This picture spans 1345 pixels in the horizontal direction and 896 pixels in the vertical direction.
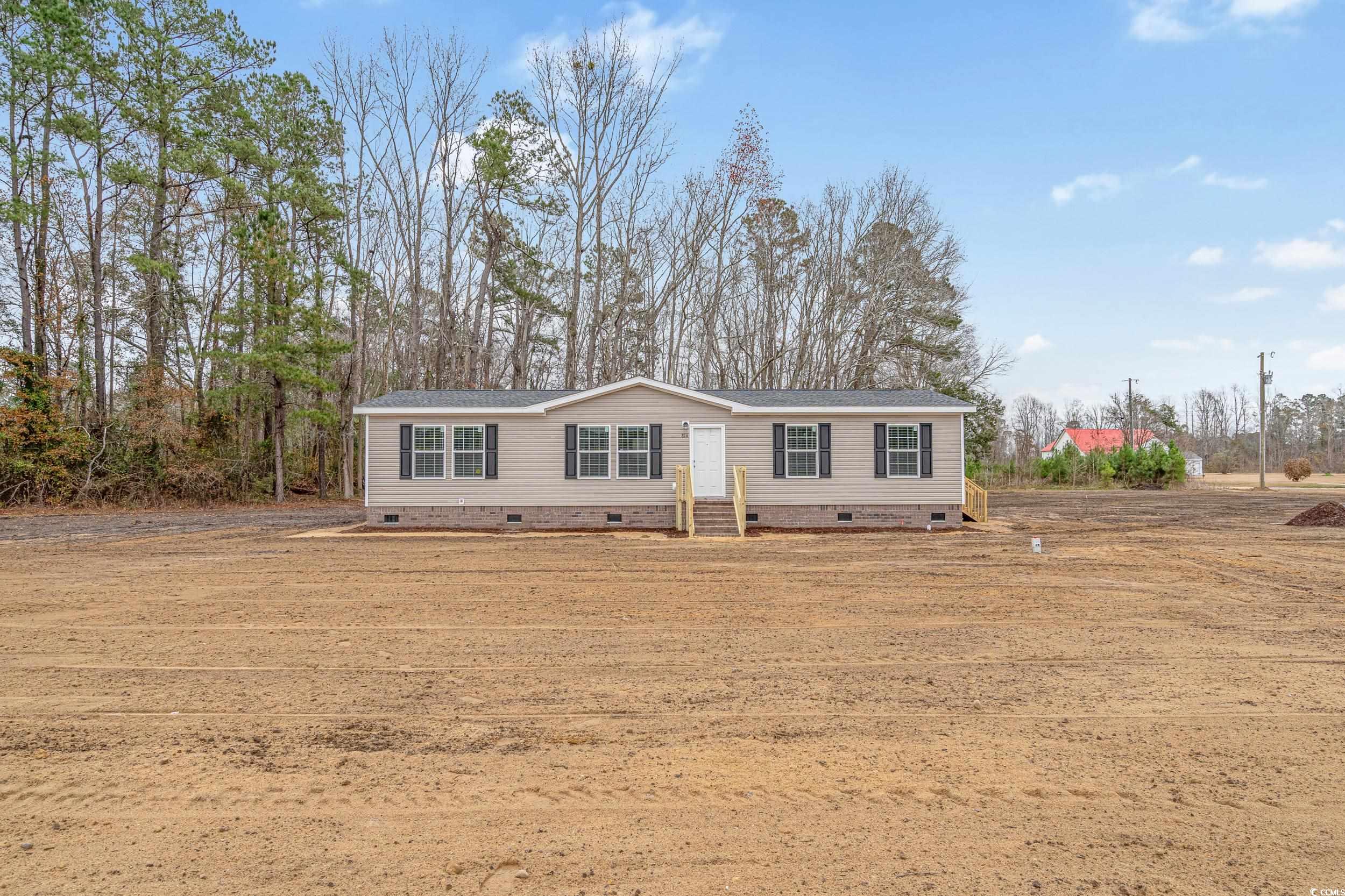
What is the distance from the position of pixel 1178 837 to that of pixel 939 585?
20.9ft

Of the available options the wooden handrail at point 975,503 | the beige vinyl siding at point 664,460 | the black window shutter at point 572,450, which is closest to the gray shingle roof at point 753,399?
the beige vinyl siding at point 664,460

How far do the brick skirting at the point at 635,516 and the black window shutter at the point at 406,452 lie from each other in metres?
0.84

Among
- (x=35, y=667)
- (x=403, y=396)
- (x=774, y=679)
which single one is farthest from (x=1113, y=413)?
(x=35, y=667)

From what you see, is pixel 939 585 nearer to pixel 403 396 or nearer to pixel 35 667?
pixel 35 667

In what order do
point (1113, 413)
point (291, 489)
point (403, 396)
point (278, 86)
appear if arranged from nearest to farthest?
point (403, 396), point (278, 86), point (291, 489), point (1113, 413)

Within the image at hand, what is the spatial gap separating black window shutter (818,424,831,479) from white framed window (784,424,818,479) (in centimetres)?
7

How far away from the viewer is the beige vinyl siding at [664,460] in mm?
16562

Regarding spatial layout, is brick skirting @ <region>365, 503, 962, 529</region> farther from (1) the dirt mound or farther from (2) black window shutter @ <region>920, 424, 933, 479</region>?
(1) the dirt mound

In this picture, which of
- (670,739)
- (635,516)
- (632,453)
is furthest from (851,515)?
(670,739)

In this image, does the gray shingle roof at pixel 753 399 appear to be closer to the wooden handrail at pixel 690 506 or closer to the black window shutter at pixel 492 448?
the black window shutter at pixel 492 448

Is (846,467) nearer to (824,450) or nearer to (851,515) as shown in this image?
(824,450)

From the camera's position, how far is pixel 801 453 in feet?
55.4

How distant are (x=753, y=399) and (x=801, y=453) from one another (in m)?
1.93

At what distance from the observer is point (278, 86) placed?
23.4m
